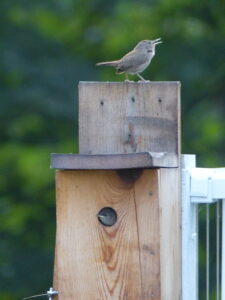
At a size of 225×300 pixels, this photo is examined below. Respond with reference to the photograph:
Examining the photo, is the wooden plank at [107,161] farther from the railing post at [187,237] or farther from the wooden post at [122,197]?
the railing post at [187,237]

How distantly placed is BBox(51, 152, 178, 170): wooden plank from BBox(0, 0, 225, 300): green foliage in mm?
5951

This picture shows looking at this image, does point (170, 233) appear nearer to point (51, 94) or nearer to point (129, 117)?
point (129, 117)

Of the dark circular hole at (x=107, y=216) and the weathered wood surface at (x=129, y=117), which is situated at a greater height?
the weathered wood surface at (x=129, y=117)

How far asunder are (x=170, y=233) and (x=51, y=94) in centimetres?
724

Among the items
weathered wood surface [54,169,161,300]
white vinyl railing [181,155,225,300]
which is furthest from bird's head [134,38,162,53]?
weathered wood surface [54,169,161,300]

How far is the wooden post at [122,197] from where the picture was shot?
3701 millimetres

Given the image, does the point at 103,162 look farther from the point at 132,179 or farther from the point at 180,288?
the point at 180,288

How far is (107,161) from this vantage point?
12.1ft

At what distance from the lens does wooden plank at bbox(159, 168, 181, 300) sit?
372cm

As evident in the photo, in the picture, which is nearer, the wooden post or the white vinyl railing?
the wooden post

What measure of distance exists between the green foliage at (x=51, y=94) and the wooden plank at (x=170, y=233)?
19.0ft

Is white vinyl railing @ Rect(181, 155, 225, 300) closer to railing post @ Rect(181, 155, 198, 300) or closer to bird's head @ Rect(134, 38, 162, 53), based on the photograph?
railing post @ Rect(181, 155, 198, 300)

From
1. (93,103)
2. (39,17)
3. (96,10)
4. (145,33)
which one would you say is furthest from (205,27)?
(93,103)

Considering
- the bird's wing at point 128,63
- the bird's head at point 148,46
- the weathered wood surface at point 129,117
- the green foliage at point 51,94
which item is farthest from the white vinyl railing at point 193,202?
the green foliage at point 51,94
